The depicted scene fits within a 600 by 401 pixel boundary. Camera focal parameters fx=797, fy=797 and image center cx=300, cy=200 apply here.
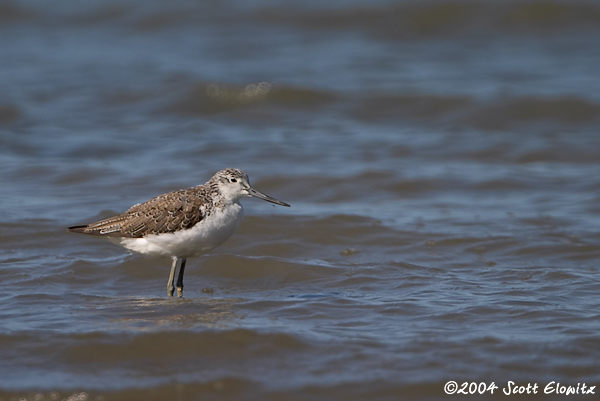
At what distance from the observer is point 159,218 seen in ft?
24.8

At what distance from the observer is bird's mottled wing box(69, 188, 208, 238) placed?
24.5 feet

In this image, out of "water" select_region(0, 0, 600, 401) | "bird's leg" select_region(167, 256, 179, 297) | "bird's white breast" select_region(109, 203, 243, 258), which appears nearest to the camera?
"water" select_region(0, 0, 600, 401)

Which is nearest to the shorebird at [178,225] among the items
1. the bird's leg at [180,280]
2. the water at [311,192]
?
the bird's leg at [180,280]

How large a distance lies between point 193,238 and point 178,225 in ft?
0.63

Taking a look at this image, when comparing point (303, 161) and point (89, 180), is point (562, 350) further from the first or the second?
point (89, 180)

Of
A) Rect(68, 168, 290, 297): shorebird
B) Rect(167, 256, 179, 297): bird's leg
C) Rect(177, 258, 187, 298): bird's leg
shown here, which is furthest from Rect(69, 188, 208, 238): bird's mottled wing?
Rect(177, 258, 187, 298): bird's leg

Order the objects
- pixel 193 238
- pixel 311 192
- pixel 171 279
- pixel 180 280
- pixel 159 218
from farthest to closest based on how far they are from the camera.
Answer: pixel 311 192 → pixel 180 280 → pixel 171 279 → pixel 159 218 → pixel 193 238

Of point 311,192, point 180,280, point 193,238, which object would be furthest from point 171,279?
point 311,192

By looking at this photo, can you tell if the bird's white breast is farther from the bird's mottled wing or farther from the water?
the water

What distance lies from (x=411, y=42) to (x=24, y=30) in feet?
34.9

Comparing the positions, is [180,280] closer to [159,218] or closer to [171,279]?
[171,279]

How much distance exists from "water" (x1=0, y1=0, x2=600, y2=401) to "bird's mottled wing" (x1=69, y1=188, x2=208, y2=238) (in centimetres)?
66

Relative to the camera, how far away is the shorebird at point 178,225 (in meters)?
7.45

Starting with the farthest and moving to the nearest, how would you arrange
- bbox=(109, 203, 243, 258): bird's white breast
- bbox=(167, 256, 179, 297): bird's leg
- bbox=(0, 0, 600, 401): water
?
bbox=(167, 256, 179, 297): bird's leg < bbox=(109, 203, 243, 258): bird's white breast < bbox=(0, 0, 600, 401): water
